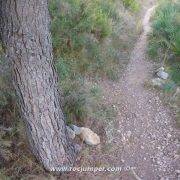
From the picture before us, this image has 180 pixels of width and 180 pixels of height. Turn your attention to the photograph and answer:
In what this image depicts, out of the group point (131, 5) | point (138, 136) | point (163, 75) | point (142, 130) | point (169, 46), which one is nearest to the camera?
point (138, 136)

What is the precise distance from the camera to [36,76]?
12.4 feet

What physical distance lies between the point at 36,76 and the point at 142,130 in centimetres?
252

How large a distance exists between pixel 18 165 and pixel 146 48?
510cm

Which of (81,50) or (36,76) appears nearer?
(36,76)

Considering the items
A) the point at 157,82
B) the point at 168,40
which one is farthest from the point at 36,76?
the point at 168,40

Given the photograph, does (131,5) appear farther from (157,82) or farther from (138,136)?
(138,136)

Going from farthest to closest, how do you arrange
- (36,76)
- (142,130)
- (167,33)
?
(167,33)
(142,130)
(36,76)

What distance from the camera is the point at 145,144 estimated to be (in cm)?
534

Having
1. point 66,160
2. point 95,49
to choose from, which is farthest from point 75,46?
point 66,160

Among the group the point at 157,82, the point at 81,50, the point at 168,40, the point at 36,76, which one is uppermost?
the point at 36,76

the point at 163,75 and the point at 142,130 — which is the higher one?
the point at 163,75

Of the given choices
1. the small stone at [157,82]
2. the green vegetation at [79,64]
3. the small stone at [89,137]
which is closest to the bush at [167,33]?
the green vegetation at [79,64]

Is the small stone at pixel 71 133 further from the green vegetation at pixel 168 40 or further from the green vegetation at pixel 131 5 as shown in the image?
the green vegetation at pixel 131 5

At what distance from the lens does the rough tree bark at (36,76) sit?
3381 mm
